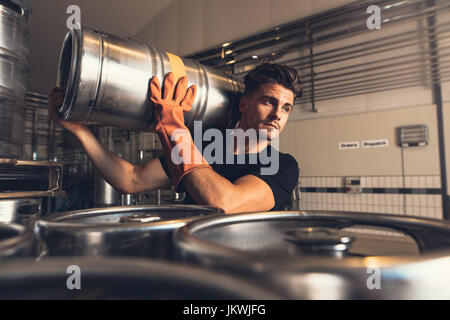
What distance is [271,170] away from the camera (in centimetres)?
124

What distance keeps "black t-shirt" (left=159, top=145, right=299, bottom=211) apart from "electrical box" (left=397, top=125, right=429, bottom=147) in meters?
1.24

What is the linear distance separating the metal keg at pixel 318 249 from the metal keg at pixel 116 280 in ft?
0.05

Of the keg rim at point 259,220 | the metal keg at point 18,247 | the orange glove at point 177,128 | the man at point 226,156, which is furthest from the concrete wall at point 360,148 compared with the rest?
the metal keg at point 18,247

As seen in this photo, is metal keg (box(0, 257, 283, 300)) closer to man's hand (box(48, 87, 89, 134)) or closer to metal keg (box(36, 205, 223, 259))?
metal keg (box(36, 205, 223, 259))

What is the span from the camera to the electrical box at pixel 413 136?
2041 millimetres

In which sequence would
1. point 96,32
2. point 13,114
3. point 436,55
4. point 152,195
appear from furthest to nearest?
point 152,195 < point 436,55 < point 13,114 < point 96,32

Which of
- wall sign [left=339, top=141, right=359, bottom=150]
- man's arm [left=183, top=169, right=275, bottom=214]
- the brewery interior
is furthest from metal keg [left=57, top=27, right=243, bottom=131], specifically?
wall sign [left=339, top=141, right=359, bottom=150]

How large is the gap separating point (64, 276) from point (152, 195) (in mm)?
3362

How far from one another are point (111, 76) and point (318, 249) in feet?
2.22

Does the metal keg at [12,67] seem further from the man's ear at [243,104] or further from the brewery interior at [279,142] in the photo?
the man's ear at [243,104]

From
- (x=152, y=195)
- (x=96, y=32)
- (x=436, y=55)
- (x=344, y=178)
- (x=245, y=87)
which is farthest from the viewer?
(x=152, y=195)

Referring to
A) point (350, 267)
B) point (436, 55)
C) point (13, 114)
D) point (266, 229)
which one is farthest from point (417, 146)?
point (13, 114)

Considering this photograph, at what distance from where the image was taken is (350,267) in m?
0.18
